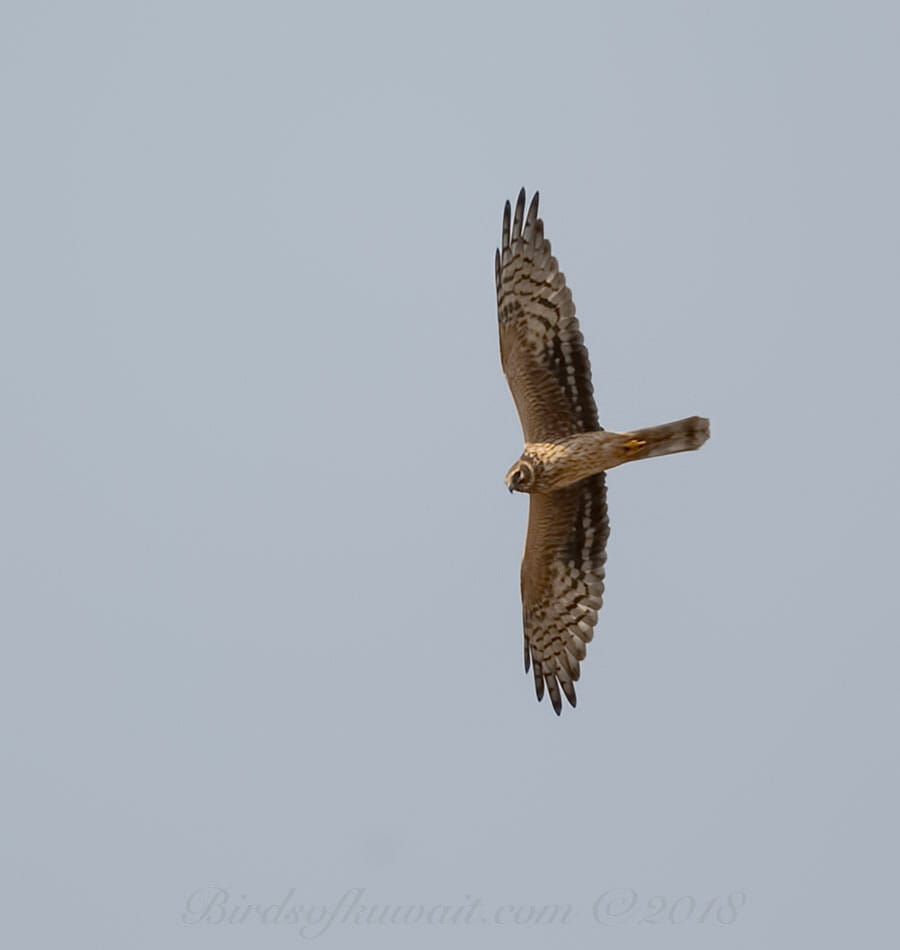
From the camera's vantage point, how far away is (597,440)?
15820 millimetres

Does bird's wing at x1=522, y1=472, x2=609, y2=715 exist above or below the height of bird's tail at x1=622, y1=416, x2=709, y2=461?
below

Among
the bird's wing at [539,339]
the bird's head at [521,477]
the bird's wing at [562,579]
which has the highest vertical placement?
the bird's wing at [539,339]

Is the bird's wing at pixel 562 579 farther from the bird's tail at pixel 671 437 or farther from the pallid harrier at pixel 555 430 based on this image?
the bird's tail at pixel 671 437

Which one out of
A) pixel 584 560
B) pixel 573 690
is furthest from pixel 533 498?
pixel 573 690

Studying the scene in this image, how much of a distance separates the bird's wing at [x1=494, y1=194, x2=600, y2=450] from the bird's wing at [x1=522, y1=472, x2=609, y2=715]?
29.6 inches

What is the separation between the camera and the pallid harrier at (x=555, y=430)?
15.9 metres

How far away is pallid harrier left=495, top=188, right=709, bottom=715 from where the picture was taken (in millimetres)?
15922

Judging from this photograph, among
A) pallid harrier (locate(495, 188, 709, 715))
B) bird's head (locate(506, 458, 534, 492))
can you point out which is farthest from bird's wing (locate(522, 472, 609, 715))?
bird's head (locate(506, 458, 534, 492))

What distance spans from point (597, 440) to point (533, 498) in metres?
1.02

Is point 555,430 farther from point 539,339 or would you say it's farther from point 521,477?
point 539,339

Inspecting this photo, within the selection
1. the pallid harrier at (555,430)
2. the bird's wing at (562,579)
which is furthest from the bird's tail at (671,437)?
the bird's wing at (562,579)

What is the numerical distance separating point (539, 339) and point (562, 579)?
2.29 m

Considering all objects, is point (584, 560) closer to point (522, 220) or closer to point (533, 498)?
point (533, 498)

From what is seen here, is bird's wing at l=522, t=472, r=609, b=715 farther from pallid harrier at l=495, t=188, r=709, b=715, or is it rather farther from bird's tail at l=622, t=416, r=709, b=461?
bird's tail at l=622, t=416, r=709, b=461
